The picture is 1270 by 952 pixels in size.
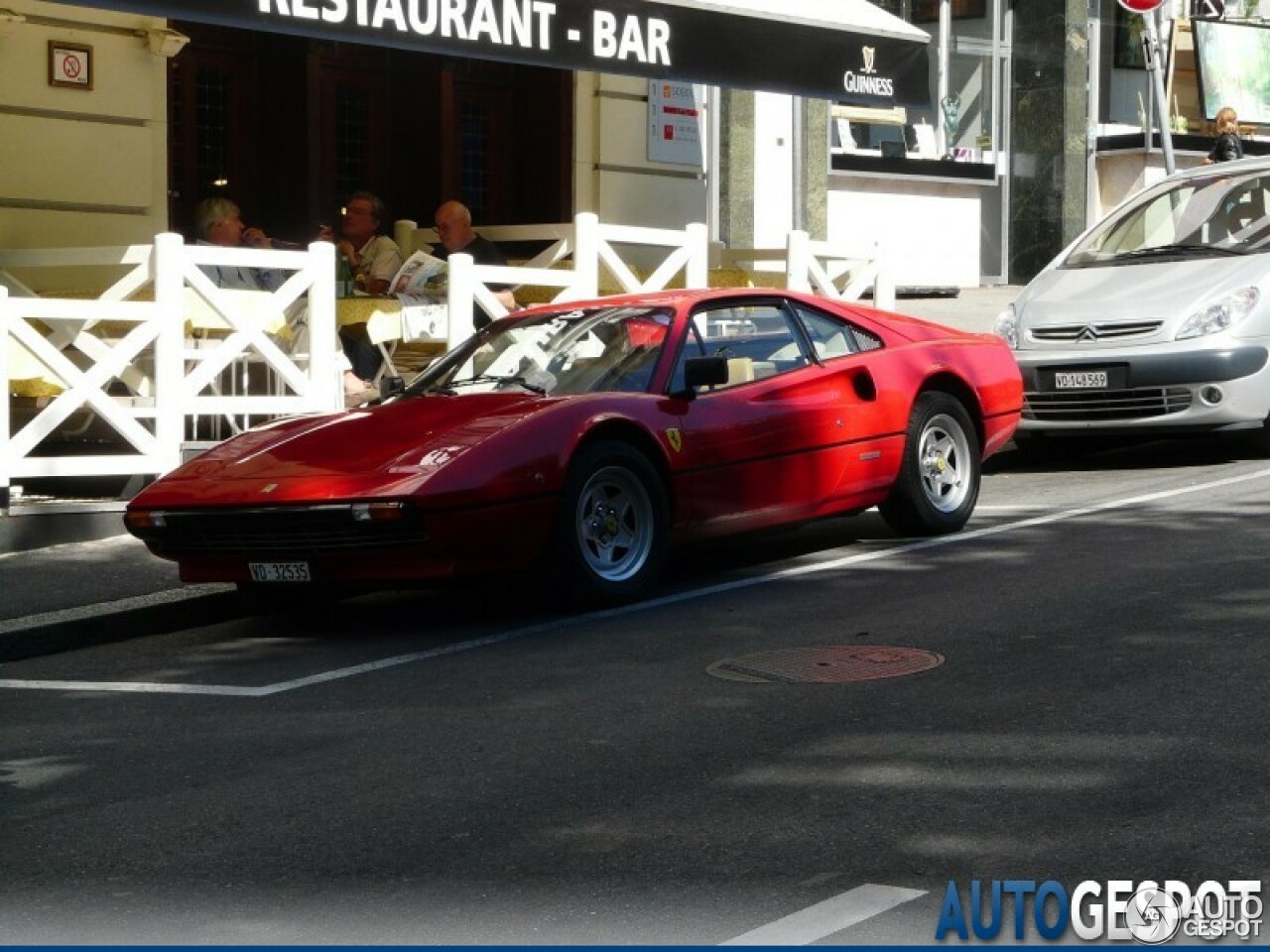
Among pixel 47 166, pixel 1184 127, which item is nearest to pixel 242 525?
pixel 47 166

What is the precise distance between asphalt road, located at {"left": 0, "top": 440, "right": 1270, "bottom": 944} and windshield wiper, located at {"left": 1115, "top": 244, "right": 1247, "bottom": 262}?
441 cm

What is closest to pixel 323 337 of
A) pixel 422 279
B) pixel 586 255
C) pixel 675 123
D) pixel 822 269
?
pixel 422 279

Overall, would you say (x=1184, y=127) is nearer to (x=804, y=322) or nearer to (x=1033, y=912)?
(x=804, y=322)

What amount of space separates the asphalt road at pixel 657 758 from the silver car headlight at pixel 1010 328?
4100 mm

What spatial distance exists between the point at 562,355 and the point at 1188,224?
258 inches

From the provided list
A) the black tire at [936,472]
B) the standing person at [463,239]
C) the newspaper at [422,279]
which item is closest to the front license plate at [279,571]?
the black tire at [936,472]

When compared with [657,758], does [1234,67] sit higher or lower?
higher

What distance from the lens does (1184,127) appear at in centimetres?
3055

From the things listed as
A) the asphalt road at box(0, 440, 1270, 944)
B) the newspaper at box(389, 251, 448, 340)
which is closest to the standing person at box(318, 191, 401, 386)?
the newspaper at box(389, 251, 448, 340)

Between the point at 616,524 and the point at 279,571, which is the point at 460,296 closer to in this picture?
the point at 616,524

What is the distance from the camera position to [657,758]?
669 cm

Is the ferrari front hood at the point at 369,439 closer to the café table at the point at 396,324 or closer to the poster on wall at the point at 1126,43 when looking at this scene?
the café table at the point at 396,324

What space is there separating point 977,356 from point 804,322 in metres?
1.20

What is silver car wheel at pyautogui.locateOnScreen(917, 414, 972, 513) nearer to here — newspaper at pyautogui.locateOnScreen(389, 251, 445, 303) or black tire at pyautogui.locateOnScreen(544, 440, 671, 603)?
black tire at pyautogui.locateOnScreen(544, 440, 671, 603)
